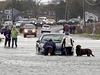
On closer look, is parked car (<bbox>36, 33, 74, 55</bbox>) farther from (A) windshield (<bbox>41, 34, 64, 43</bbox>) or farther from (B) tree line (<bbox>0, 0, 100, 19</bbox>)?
(B) tree line (<bbox>0, 0, 100, 19</bbox>)

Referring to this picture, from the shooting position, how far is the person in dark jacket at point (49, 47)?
2574 cm

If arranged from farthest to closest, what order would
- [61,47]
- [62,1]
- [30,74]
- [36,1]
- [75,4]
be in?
[36,1] → [62,1] → [75,4] → [61,47] → [30,74]

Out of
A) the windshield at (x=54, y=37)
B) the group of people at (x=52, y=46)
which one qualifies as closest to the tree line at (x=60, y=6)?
the windshield at (x=54, y=37)

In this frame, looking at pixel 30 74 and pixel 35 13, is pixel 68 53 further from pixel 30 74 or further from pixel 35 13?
pixel 35 13

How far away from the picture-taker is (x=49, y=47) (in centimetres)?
2577

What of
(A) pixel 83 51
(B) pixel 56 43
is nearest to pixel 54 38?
(B) pixel 56 43

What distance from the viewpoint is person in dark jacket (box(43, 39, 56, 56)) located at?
1013 inches

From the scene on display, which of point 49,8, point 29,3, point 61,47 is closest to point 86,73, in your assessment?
point 61,47

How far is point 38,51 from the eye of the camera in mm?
27188

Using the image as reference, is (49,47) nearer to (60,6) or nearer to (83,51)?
(83,51)

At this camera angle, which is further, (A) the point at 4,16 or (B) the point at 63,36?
(A) the point at 4,16

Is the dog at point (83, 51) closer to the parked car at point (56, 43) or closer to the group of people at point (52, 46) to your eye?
the group of people at point (52, 46)

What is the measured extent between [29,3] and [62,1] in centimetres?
1352

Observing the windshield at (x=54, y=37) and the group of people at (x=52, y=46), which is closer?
the group of people at (x=52, y=46)
